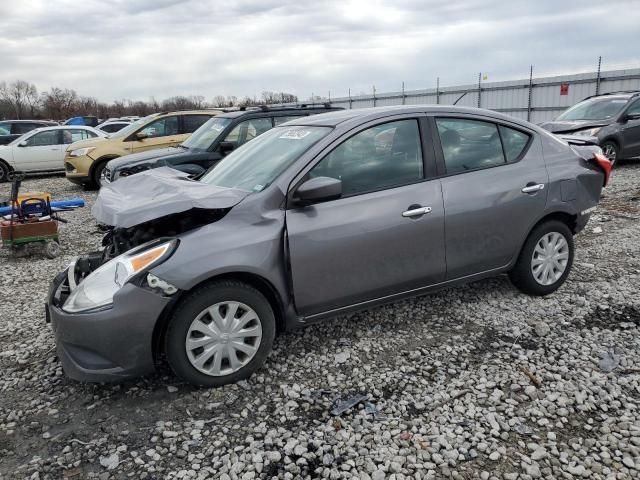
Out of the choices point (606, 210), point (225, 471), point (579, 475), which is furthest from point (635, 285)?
point (225, 471)

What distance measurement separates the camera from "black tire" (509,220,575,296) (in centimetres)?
434

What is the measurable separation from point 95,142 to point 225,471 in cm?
1093

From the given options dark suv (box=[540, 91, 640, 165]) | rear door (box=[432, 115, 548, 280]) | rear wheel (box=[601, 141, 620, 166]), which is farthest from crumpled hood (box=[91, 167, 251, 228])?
rear wheel (box=[601, 141, 620, 166])

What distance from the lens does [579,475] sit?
248 centimetres

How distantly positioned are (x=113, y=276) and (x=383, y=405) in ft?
5.97

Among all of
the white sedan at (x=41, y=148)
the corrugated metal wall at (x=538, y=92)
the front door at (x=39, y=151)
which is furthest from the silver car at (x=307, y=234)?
the corrugated metal wall at (x=538, y=92)

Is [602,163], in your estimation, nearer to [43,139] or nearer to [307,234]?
[307,234]

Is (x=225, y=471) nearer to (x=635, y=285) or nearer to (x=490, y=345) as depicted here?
(x=490, y=345)

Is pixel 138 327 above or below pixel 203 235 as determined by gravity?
below

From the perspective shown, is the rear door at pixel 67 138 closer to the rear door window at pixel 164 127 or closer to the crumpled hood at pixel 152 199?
the rear door window at pixel 164 127

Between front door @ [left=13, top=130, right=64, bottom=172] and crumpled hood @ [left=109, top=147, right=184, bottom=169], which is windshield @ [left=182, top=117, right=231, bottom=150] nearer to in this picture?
crumpled hood @ [left=109, top=147, right=184, bottom=169]

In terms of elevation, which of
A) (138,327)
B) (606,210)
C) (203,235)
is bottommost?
(606,210)

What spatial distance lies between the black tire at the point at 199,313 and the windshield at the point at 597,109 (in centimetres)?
1127

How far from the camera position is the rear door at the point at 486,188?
12.8 feet
